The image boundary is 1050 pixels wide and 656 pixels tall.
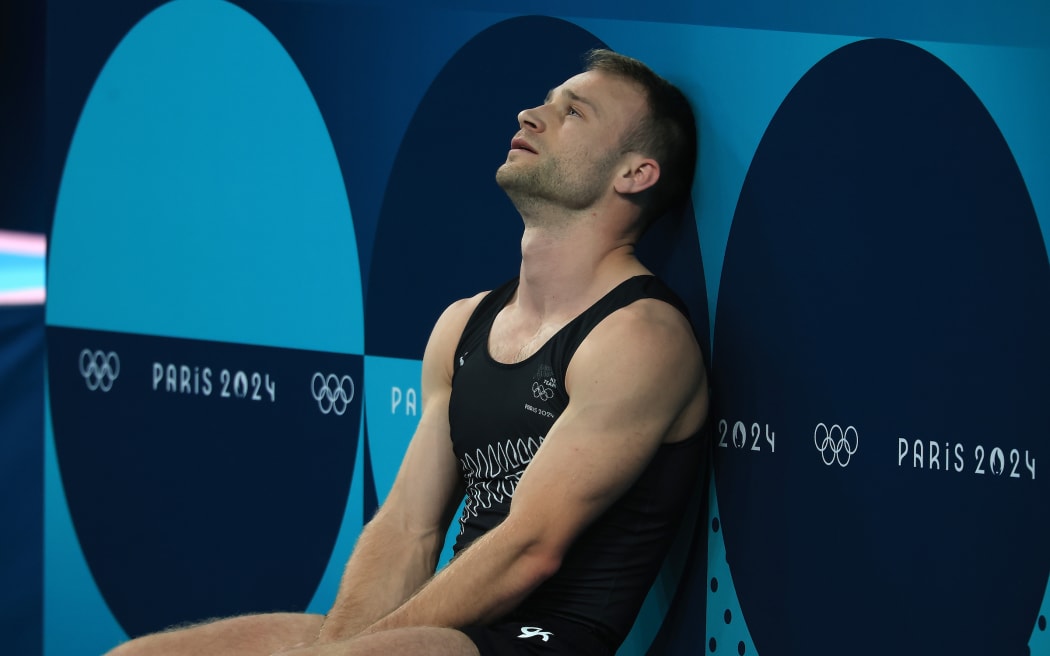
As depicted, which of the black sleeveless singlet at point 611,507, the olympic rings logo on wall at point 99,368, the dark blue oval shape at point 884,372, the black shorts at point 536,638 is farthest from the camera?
the olympic rings logo on wall at point 99,368

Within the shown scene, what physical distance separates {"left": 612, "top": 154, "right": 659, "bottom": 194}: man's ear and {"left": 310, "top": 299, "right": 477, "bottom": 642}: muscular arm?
1.51ft

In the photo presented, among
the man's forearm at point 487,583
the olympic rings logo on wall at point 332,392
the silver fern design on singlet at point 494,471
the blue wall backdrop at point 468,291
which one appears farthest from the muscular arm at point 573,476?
the olympic rings logo on wall at point 332,392

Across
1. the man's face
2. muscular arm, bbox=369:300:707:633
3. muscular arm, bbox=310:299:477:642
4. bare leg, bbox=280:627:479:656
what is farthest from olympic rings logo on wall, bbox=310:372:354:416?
bare leg, bbox=280:627:479:656

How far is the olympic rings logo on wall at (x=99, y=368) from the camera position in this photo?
3920 millimetres

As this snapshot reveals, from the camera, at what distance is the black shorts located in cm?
227

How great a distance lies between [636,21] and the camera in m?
2.77

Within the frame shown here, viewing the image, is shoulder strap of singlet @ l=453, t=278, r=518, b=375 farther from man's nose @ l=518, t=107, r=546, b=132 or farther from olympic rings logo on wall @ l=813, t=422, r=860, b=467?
olympic rings logo on wall @ l=813, t=422, r=860, b=467

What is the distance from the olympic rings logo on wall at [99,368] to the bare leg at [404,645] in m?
1.92

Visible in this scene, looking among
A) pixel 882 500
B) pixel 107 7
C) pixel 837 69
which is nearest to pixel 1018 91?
pixel 837 69

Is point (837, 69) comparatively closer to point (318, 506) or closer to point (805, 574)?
point (805, 574)

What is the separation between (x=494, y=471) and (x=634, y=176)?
639mm

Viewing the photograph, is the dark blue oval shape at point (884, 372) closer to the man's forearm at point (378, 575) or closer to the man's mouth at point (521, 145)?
the man's mouth at point (521, 145)

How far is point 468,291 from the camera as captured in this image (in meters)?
3.10

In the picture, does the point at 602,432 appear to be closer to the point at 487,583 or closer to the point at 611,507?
the point at 611,507
